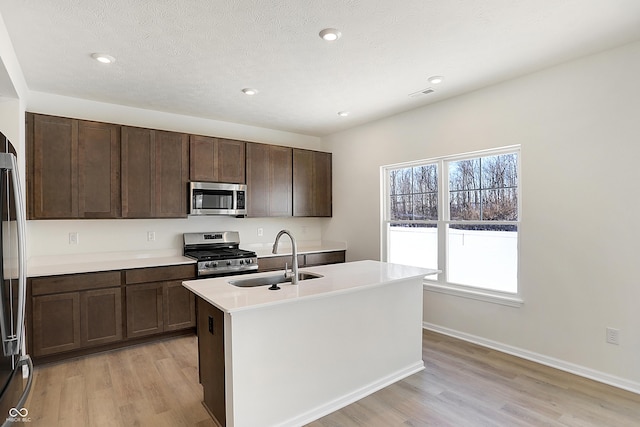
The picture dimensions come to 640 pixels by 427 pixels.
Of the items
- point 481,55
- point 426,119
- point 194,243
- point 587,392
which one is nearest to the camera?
point 587,392

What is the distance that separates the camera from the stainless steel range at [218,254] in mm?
3945

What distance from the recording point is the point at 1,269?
4.33ft

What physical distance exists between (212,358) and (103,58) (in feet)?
8.06

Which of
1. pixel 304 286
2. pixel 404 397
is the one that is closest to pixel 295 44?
pixel 304 286

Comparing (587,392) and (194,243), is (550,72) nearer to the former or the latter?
(587,392)

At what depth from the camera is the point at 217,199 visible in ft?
14.2

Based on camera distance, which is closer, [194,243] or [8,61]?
[8,61]

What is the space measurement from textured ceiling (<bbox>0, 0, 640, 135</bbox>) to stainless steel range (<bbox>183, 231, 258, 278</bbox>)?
172 cm

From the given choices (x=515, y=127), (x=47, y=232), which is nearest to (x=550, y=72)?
(x=515, y=127)

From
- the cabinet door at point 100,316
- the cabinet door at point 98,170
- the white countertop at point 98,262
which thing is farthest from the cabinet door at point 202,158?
the cabinet door at point 100,316

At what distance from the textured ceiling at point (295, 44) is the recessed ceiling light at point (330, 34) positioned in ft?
0.15

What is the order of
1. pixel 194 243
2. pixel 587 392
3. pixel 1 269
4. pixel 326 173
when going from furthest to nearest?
pixel 326 173 → pixel 194 243 → pixel 587 392 → pixel 1 269

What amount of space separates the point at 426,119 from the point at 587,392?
9.70 ft

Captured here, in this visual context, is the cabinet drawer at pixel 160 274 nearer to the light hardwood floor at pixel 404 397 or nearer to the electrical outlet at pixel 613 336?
the light hardwood floor at pixel 404 397
